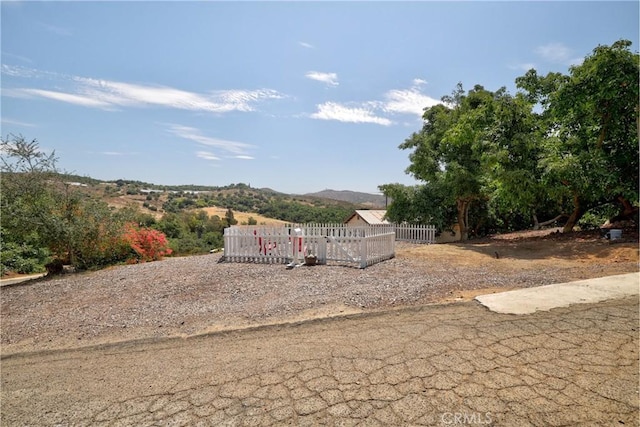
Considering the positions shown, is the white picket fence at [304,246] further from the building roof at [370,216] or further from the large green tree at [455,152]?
the building roof at [370,216]

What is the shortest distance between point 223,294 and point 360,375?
14.4ft

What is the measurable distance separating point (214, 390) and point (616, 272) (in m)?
8.27

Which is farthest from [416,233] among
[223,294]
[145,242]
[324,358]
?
[324,358]

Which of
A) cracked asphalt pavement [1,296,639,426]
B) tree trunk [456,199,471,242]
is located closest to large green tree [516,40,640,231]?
tree trunk [456,199,471,242]

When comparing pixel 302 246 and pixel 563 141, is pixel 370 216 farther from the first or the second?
pixel 302 246

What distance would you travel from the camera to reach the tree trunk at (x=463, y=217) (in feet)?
56.9

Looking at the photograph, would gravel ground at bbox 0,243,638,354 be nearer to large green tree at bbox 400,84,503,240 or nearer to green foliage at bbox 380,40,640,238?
green foliage at bbox 380,40,640,238

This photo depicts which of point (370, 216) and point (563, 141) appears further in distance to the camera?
point (370, 216)

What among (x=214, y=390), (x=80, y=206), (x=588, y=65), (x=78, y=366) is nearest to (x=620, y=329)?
(x=214, y=390)

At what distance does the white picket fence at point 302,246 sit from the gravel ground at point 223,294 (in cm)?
45

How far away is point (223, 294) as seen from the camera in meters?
6.89

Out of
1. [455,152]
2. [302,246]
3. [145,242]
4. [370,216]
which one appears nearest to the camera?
[302,246]

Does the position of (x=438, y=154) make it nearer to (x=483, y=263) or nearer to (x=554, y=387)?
(x=483, y=263)

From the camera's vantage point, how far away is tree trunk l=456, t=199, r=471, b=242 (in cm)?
1734
